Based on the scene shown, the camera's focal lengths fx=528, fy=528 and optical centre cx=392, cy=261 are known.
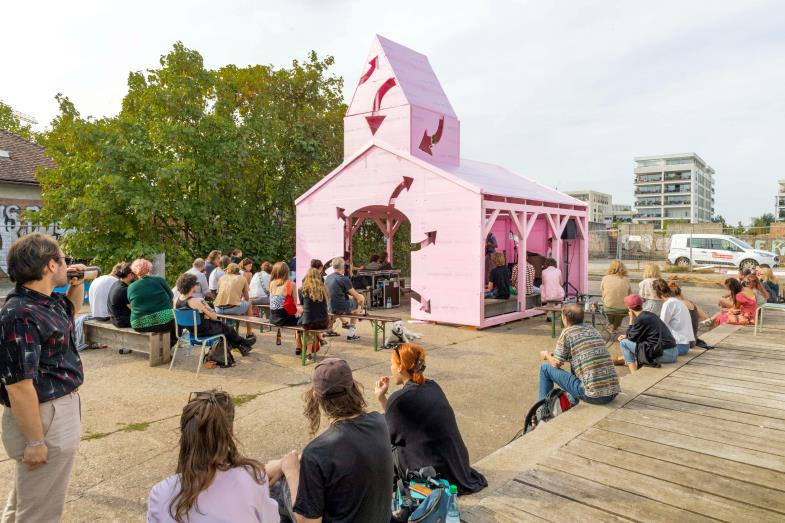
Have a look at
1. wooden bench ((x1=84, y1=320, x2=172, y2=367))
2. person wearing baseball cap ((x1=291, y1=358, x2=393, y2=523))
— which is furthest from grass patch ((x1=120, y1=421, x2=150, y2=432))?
person wearing baseball cap ((x1=291, y1=358, x2=393, y2=523))

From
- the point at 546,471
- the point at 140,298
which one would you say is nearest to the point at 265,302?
the point at 140,298

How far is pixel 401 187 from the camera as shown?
11844mm

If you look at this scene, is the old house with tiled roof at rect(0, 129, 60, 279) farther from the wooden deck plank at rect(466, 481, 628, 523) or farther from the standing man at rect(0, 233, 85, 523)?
the wooden deck plank at rect(466, 481, 628, 523)

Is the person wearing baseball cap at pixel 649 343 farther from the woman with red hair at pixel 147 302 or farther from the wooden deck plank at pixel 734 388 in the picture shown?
the woman with red hair at pixel 147 302

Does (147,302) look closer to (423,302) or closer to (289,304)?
(289,304)

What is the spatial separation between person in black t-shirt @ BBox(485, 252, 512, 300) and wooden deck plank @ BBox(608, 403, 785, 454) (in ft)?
22.4

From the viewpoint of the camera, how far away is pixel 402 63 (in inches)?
523

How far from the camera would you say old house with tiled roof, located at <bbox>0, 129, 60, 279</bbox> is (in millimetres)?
20000

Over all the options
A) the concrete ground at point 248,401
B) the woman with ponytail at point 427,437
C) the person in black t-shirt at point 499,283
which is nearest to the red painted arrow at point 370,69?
the person in black t-shirt at point 499,283

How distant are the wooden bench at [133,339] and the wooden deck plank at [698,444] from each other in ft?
19.5

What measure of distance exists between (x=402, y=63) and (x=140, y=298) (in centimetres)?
884

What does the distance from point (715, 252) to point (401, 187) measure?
21.0m

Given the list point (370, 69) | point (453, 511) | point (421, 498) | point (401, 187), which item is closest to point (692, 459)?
point (453, 511)

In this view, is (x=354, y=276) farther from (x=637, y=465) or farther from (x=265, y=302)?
(x=637, y=465)
